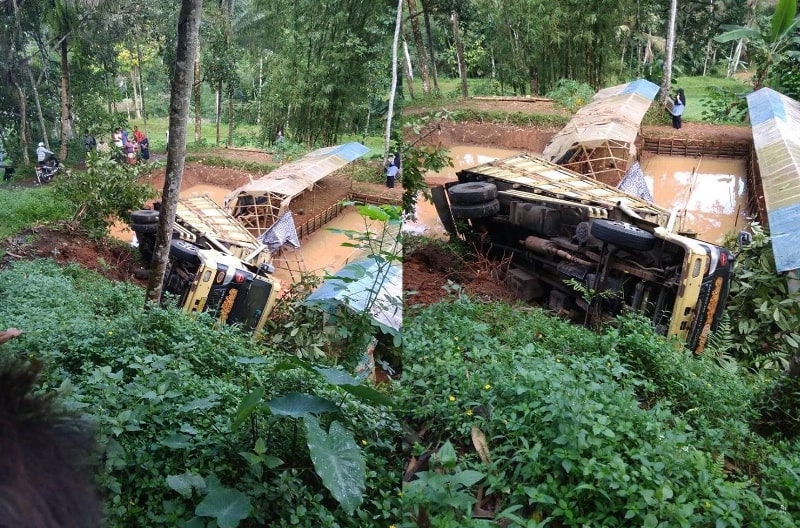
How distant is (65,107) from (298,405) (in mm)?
2348

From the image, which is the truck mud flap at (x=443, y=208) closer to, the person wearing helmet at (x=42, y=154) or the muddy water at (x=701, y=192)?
the muddy water at (x=701, y=192)

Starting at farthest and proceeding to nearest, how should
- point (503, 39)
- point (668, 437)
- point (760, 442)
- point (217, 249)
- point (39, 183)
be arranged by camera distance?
point (39, 183) < point (217, 249) < point (503, 39) < point (760, 442) < point (668, 437)

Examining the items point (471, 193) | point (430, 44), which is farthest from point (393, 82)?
point (471, 193)

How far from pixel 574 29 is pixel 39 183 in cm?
283

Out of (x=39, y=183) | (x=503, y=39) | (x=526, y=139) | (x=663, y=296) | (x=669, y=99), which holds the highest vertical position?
(x=503, y=39)

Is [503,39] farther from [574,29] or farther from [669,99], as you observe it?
[669,99]

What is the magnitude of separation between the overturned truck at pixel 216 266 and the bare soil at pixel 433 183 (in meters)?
0.17

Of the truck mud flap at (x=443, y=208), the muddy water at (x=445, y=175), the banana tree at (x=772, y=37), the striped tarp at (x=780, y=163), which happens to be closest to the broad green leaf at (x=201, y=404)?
the muddy water at (x=445, y=175)

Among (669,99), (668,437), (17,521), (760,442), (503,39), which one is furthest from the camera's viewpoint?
(669,99)

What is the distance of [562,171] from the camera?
298 cm

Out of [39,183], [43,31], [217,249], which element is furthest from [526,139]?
[39,183]

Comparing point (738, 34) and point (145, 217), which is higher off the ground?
point (738, 34)

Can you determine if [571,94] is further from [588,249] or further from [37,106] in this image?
[37,106]

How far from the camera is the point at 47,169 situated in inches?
137
